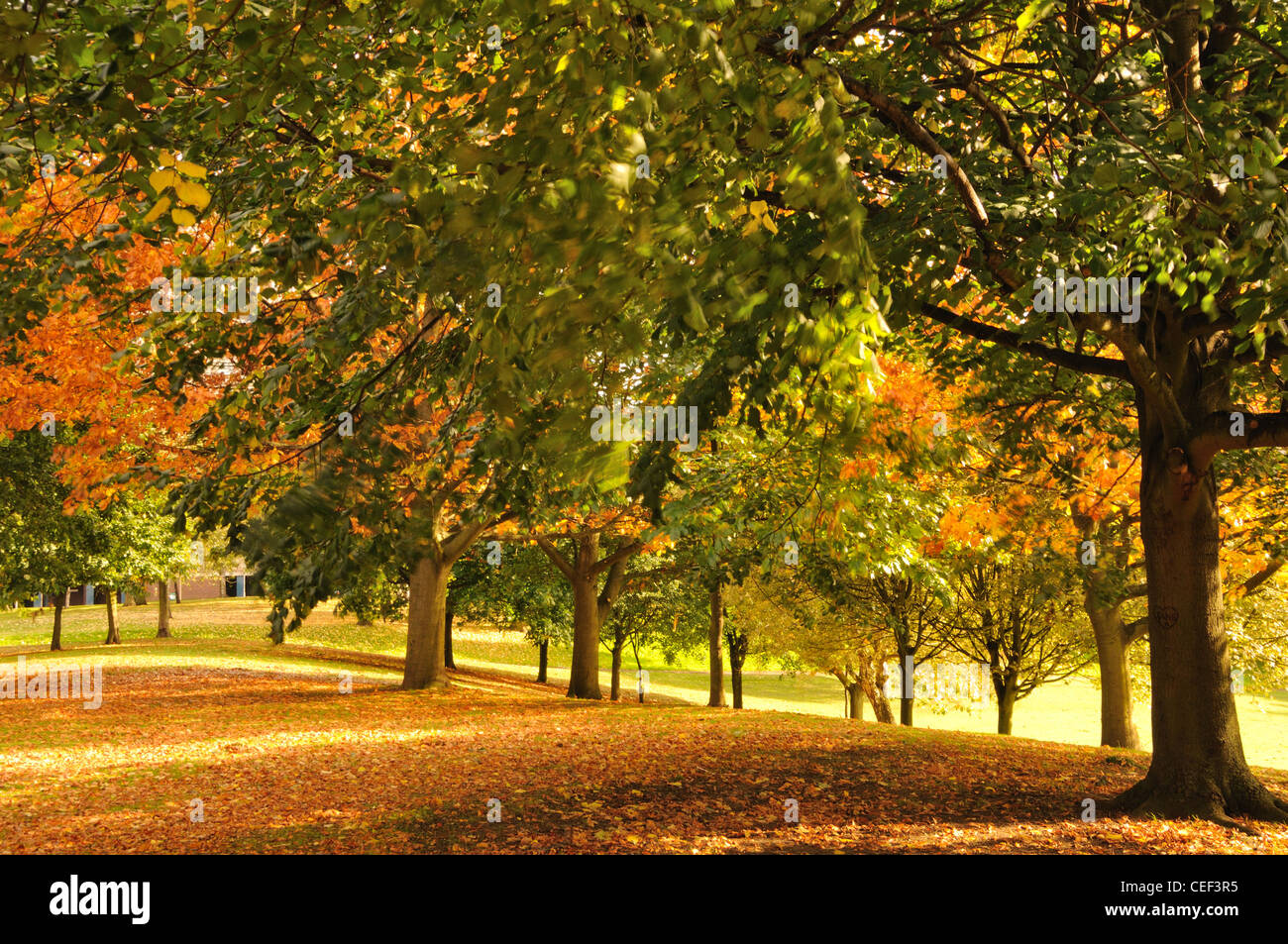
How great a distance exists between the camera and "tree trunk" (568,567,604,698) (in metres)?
22.9

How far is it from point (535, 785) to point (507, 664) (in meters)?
36.9

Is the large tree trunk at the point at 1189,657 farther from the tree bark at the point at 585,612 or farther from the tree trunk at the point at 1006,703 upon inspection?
the tree trunk at the point at 1006,703

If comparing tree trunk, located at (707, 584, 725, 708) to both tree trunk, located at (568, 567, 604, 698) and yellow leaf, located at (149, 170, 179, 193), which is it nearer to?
tree trunk, located at (568, 567, 604, 698)

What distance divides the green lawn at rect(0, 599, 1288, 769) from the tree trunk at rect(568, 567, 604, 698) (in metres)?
5.65

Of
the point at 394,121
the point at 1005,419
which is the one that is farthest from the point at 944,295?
the point at 394,121

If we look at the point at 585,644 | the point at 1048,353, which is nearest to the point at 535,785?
the point at 1048,353

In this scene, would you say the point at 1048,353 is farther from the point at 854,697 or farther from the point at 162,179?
the point at 854,697

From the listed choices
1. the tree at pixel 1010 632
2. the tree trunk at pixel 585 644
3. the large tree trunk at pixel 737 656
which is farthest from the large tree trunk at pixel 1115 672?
the large tree trunk at pixel 737 656

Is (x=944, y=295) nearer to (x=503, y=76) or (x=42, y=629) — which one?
(x=503, y=76)

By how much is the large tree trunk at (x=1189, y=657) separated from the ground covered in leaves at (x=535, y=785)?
0.46 metres

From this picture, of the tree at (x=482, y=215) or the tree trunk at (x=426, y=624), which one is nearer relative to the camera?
the tree at (x=482, y=215)

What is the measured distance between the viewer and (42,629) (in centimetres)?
4175

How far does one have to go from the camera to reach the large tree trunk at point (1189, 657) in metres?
8.26
